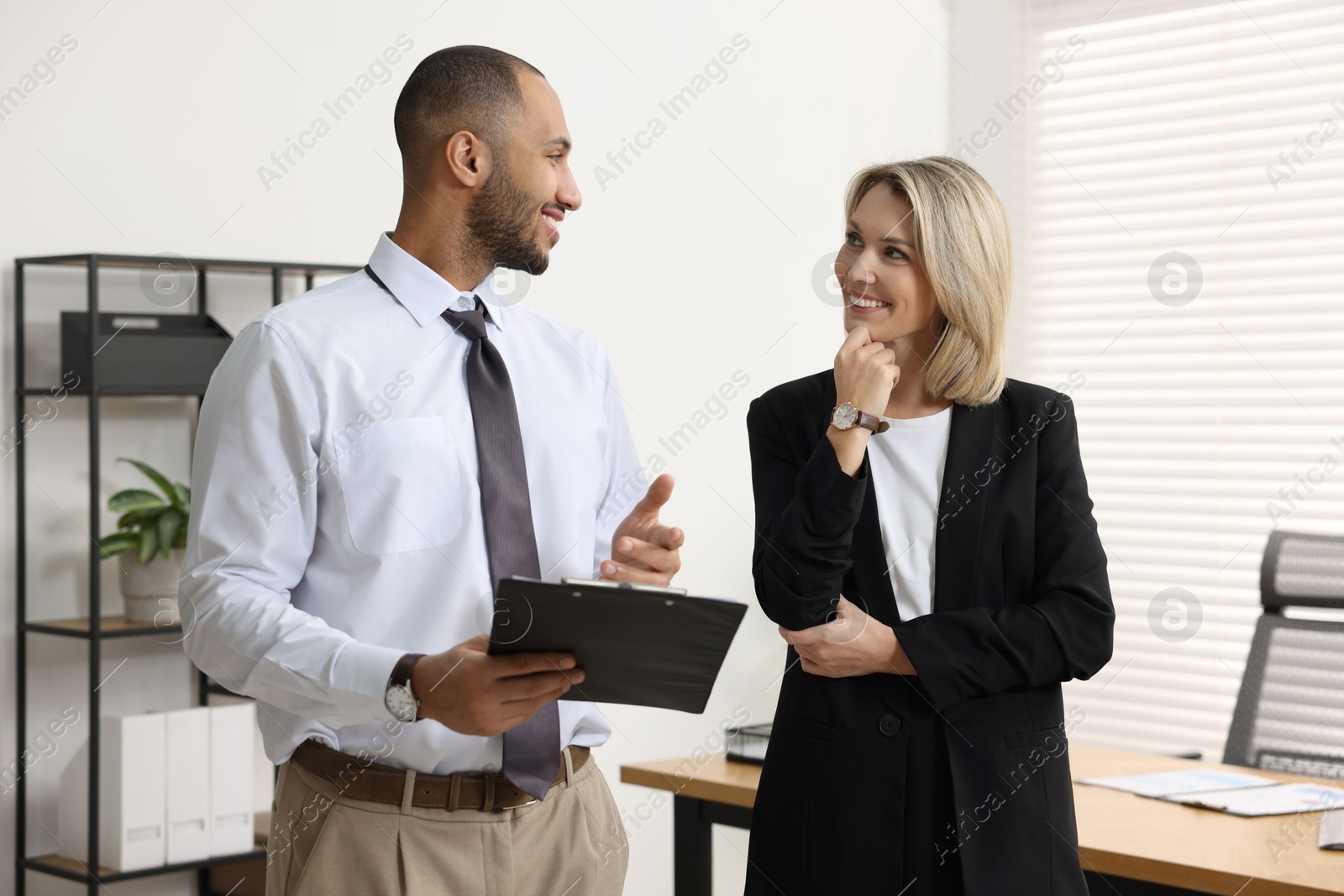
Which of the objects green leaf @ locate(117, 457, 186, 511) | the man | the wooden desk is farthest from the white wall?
the man

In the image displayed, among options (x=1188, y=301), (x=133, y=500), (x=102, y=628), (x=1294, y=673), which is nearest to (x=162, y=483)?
(x=133, y=500)

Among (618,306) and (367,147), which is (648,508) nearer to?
(367,147)

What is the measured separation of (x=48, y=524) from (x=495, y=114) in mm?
1866

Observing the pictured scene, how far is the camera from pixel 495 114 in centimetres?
164

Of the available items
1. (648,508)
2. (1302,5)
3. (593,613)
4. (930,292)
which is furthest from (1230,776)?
(1302,5)

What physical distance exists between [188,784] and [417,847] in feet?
5.39

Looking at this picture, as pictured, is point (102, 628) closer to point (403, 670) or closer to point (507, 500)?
point (507, 500)

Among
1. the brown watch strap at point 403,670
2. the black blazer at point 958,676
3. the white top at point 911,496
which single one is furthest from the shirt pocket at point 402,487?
the white top at point 911,496

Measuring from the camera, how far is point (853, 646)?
1672mm

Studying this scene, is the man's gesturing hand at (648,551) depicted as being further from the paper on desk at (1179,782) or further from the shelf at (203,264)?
the shelf at (203,264)

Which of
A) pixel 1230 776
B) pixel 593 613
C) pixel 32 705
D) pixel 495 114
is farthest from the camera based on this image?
pixel 32 705

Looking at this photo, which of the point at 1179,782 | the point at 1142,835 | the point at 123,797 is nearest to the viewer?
the point at 1142,835

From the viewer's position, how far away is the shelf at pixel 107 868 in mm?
2719

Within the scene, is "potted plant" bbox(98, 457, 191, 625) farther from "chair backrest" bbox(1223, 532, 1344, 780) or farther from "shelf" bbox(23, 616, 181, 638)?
"chair backrest" bbox(1223, 532, 1344, 780)
